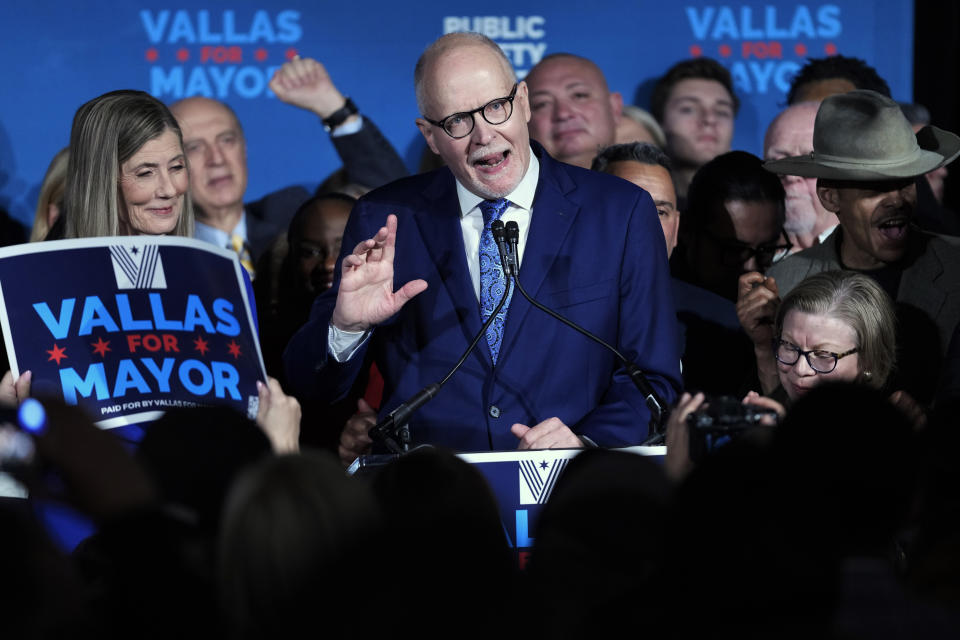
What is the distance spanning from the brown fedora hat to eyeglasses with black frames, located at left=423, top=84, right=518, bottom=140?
1110mm

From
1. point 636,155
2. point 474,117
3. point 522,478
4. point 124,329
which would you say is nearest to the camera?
point 522,478

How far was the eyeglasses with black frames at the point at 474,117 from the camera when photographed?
114 inches

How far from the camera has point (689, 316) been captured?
382 cm

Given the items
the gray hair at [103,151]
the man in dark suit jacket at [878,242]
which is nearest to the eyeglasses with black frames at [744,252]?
the man in dark suit jacket at [878,242]

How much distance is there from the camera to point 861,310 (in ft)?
10.2

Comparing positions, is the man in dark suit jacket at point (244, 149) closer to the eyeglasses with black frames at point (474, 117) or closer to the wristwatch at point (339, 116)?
the wristwatch at point (339, 116)

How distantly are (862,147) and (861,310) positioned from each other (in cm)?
70

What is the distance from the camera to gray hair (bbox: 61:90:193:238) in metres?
3.10

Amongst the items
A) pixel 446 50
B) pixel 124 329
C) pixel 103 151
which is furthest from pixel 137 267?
pixel 446 50

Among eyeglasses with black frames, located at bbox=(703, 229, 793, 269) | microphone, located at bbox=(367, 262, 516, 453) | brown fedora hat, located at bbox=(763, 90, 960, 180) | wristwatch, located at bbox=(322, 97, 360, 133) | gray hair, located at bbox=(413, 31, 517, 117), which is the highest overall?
gray hair, located at bbox=(413, 31, 517, 117)

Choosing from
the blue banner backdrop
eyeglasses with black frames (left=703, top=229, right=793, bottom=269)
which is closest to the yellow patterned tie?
the blue banner backdrop

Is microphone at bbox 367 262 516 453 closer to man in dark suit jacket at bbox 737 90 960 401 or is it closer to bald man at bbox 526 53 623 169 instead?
man in dark suit jacket at bbox 737 90 960 401

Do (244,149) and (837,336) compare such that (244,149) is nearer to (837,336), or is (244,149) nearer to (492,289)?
(492,289)

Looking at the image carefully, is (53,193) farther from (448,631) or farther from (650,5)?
(448,631)
